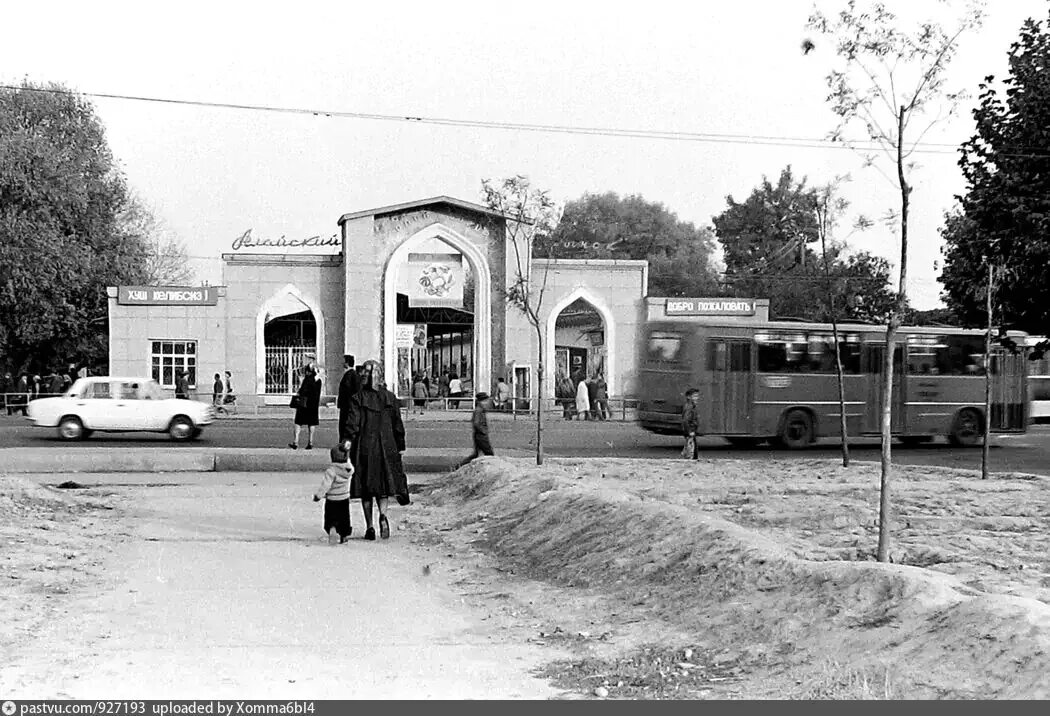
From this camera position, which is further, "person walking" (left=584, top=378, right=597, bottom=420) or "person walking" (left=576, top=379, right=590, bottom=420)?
"person walking" (left=584, top=378, right=597, bottom=420)

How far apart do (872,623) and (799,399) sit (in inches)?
966

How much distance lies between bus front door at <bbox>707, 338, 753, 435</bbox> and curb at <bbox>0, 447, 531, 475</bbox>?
9530 mm

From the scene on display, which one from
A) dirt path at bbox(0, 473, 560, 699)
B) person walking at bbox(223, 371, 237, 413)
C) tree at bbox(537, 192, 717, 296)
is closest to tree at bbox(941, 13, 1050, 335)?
dirt path at bbox(0, 473, 560, 699)

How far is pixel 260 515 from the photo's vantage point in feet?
53.2

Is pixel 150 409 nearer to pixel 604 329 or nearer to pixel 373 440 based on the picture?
pixel 373 440

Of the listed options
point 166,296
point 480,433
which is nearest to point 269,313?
point 166,296

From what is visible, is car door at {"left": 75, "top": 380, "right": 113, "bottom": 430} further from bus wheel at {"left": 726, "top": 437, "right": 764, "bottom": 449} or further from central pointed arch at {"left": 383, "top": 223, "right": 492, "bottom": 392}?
central pointed arch at {"left": 383, "top": 223, "right": 492, "bottom": 392}

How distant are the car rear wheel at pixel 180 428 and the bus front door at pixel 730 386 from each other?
40.5 ft

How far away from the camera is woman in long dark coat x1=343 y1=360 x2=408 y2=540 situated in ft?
44.2

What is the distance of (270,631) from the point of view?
8758 millimetres

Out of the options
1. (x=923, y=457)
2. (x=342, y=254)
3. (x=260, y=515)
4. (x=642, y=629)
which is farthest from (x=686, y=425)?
(x=342, y=254)

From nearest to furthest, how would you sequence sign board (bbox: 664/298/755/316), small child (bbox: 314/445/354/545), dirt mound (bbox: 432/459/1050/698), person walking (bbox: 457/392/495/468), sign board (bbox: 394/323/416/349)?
dirt mound (bbox: 432/459/1050/698)
small child (bbox: 314/445/354/545)
person walking (bbox: 457/392/495/468)
sign board (bbox: 664/298/755/316)
sign board (bbox: 394/323/416/349)

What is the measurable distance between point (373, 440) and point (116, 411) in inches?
777

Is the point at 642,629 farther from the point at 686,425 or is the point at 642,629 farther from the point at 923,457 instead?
the point at 923,457
